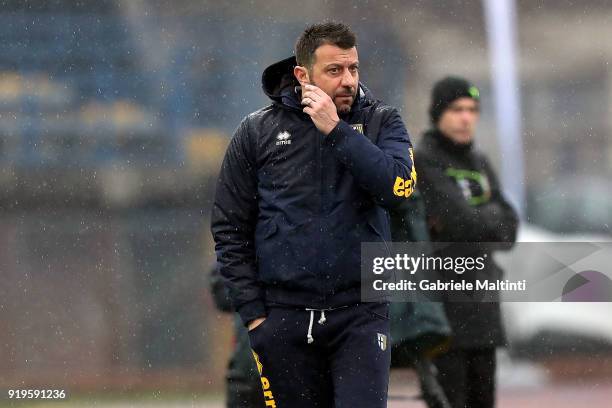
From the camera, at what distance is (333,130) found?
369 centimetres

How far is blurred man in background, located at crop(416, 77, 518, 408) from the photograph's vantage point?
16.8ft

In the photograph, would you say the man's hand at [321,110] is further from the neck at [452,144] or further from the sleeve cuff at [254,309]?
the neck at [452,144]

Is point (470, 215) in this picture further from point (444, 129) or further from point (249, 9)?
point (249, 9)

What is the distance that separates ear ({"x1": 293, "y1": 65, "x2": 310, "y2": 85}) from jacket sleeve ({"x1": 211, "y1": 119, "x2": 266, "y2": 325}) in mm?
235

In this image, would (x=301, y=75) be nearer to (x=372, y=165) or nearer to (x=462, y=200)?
(x=372, y=165)

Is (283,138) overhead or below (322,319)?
overhead

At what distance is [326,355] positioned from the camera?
3875 mm

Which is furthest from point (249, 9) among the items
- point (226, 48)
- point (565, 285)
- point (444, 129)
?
point (565, 285)

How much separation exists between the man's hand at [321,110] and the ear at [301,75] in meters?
0.11

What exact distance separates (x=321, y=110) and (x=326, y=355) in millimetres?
755

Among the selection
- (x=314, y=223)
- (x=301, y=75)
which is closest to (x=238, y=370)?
(x=314, y=223)

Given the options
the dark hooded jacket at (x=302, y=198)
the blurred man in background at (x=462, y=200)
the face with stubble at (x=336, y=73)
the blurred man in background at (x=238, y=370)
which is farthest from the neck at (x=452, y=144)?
the face with stubble at (x=336, y=73)

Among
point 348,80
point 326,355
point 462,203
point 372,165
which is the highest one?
point 348,80

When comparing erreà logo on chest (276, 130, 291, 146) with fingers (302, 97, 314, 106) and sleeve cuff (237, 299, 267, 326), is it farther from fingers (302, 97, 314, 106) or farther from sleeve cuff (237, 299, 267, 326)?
sleeve cuff (237, 299, 267, 326)
